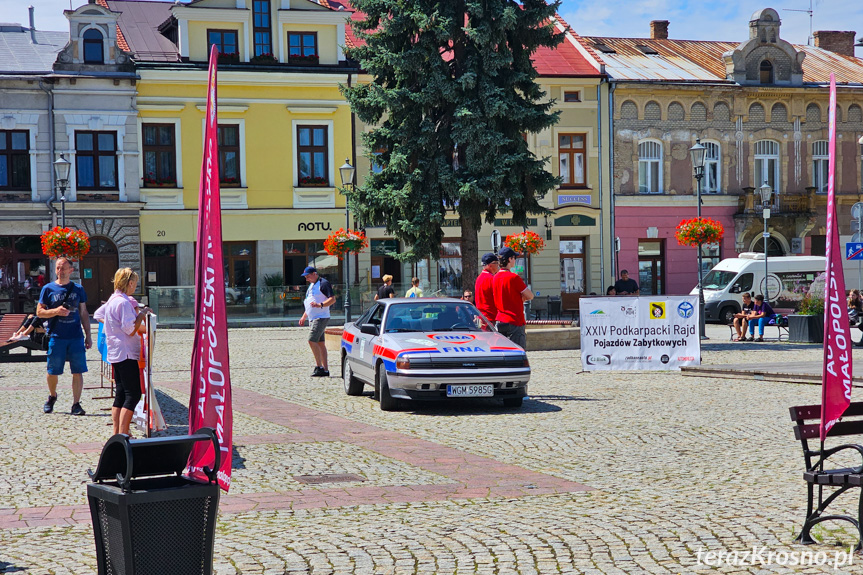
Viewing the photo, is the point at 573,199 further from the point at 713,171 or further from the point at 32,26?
the point at 32,26

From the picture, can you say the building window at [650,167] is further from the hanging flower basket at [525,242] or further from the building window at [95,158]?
the building window at [95,158]

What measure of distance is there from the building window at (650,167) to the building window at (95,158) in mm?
21093

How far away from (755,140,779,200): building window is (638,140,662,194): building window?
176 inches

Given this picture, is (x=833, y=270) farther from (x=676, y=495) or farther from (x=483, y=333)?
(x=483, y=333)

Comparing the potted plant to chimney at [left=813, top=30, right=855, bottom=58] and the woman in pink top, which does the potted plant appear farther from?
chimney at [left=813, top=30, right=855, bottom=58]

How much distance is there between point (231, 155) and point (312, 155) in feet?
10.2

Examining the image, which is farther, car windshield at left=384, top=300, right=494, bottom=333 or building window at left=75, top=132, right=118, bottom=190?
building window at left=75, top=132, right=118, bottom=190

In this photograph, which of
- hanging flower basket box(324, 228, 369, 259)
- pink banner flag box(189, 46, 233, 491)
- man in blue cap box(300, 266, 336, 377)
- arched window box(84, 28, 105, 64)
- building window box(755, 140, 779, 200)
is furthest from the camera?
building window box(755, 140, 779, 200)

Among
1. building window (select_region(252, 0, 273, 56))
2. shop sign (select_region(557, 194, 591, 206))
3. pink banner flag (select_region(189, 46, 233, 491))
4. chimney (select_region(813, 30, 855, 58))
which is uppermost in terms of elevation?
chimney (select_region(813, 30, 855, 58))

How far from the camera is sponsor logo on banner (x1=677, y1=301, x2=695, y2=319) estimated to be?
1722 centimetres

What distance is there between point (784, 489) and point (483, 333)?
21.0 feet

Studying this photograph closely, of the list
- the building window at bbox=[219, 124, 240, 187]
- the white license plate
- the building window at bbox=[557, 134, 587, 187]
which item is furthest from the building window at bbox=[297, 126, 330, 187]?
the white license plate

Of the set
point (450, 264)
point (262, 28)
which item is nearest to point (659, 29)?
point (450, 264)

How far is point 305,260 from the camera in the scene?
4019 cm
